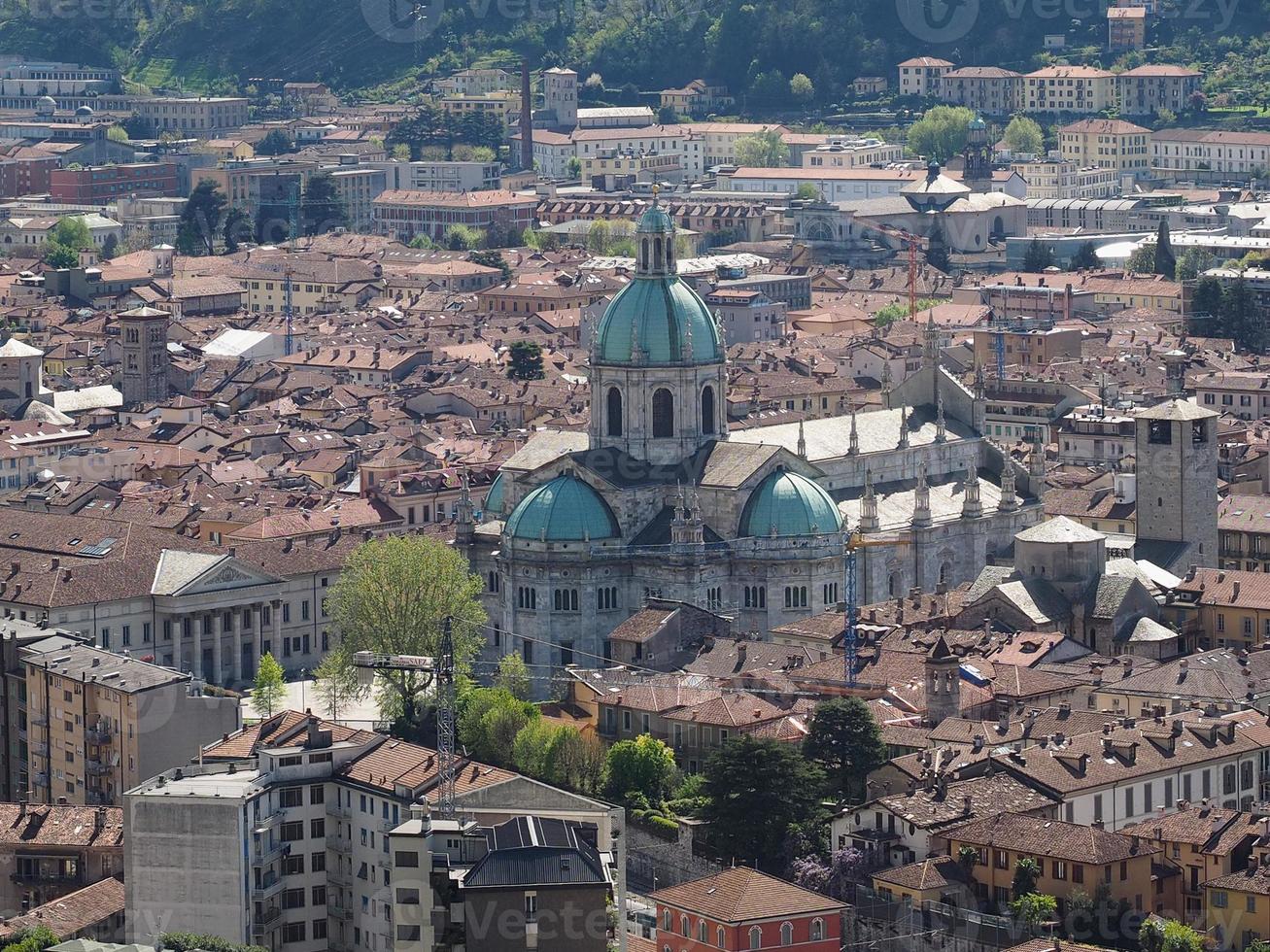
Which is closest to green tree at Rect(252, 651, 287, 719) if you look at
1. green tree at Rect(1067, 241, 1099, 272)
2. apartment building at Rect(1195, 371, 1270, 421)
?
apartment building at Rect(1195, 371, 1270, 421)

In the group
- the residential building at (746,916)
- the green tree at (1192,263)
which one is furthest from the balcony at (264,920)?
the green tree at (1192,263)

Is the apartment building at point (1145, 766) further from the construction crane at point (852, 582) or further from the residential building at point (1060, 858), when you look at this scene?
the construction crane at point (852, 582)

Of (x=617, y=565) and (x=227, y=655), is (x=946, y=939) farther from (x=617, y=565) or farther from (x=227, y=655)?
(x=227, y=655)

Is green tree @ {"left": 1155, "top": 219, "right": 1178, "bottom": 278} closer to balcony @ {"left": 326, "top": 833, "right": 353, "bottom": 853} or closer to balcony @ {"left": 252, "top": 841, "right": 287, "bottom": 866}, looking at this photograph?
balcony @ {"left": 326, "top": 833, "right": 353, "bottom": 853}

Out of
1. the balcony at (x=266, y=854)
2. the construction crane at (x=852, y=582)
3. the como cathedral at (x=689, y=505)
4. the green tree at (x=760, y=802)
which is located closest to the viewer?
the balcony at (x=266, y=854)

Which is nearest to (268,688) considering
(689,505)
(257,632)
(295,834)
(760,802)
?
(257,632)

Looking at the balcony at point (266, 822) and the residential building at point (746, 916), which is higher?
the balcony at point (266, 822)
